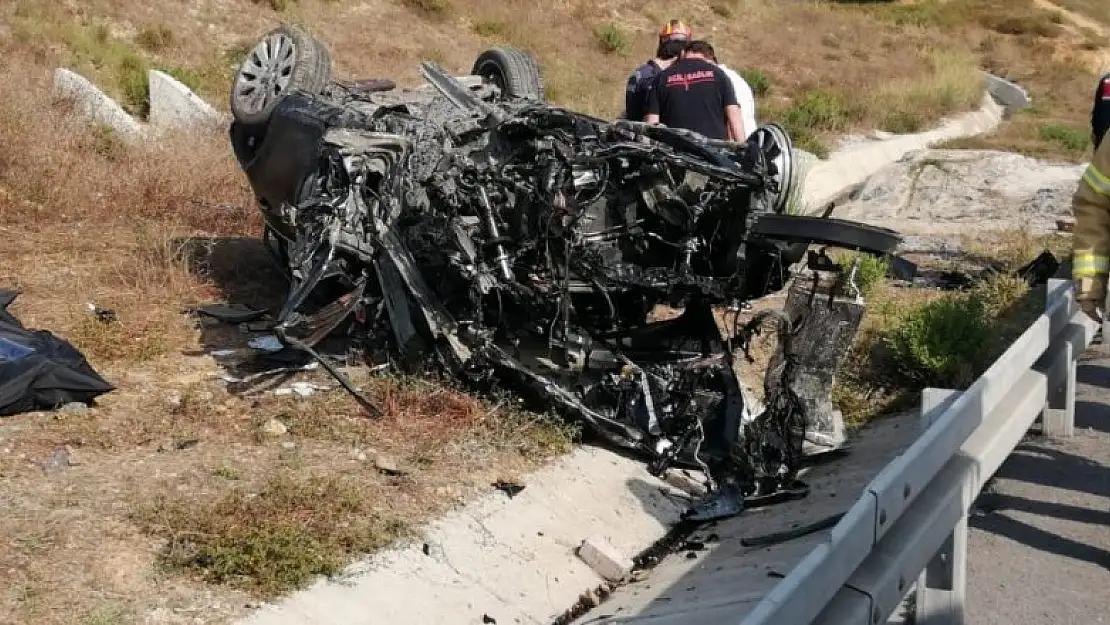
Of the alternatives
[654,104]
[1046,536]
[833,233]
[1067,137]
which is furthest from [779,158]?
[1067,137]

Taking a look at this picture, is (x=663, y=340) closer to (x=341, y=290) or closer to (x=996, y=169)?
(x=341, y=290)

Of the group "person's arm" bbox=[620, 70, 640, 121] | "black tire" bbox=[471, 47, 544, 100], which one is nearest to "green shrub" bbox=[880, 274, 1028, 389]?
"person's arm" bbox=[620, 70, 640, 121]

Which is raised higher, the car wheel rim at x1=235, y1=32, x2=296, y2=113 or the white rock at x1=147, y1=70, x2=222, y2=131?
the car wheel rim at x1=235, y1=32, x2=296, y2=113

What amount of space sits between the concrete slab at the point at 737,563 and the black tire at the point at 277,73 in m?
4.12

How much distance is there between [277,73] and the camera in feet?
25.8

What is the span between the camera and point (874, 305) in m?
8.77

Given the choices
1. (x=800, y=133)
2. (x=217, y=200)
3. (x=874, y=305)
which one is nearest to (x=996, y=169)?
(x=800, y=133)

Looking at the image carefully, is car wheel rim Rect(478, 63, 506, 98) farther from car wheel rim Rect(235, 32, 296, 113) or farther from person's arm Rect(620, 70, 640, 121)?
car wheel rim Rect(235, 32, 296, 113)

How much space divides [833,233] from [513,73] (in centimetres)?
391

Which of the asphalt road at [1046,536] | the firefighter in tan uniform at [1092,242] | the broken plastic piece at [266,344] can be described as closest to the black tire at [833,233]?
the firefighter in tan uniform at [1092,242]

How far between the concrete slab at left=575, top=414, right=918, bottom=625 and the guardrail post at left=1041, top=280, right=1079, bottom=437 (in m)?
0.82

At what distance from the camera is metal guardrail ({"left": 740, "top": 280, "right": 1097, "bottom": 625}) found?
→ 2.51 m

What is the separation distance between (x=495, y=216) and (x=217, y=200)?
194 inches

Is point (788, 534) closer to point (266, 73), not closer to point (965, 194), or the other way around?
point (266, 73)
